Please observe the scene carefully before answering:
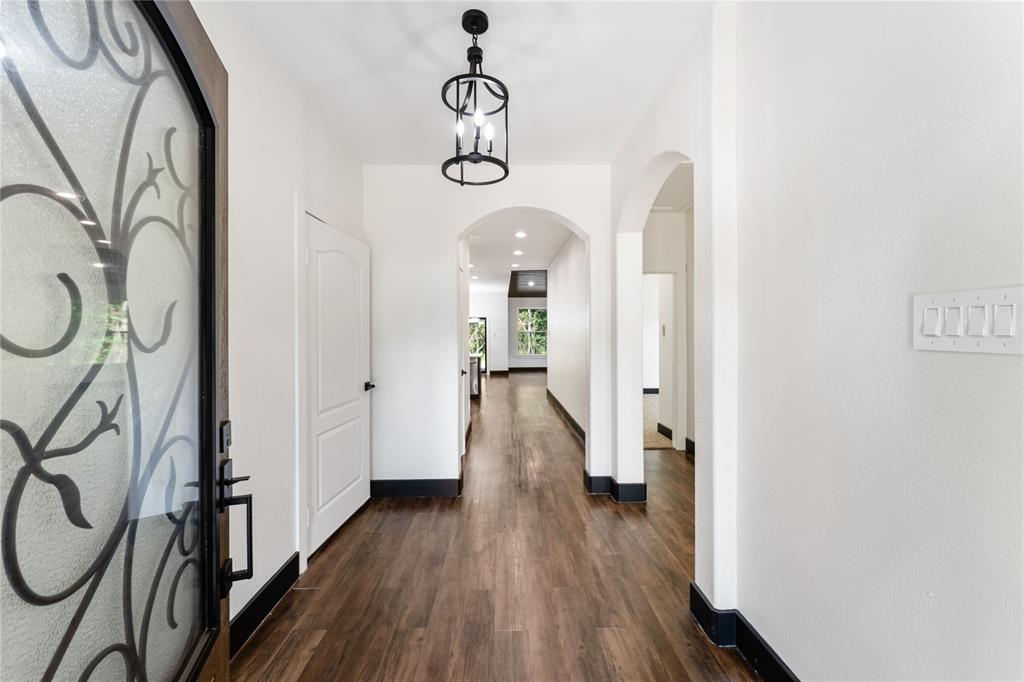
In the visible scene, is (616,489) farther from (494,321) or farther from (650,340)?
Answer: (494,321)

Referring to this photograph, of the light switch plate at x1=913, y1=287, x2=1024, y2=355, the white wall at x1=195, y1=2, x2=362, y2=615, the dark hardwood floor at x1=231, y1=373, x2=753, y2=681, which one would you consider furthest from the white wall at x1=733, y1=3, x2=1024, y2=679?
the white wall at x1=195, y1=2, x2=362, y2=615

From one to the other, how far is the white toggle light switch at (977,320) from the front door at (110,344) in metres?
1.62

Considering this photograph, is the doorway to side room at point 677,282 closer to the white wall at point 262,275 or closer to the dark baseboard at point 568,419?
the dark baseboard at point 568,419

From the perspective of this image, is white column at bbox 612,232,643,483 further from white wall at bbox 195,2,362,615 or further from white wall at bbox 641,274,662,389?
white wall at bbox 641,274,662,389

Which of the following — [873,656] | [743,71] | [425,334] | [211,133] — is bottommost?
[873,656]

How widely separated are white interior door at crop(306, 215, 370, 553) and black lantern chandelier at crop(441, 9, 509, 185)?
98 centimetres

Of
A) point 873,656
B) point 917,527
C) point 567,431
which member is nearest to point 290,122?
point 917,527

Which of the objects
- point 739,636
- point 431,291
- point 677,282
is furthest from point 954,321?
point 677,282

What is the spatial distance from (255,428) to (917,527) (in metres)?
2.35

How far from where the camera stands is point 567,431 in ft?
20.7

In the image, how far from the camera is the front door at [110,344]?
22.5 inches

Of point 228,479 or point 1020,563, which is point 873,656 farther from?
point 228,479

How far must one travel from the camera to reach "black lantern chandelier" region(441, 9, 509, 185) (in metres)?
1.86

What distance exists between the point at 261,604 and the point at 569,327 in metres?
5.54
